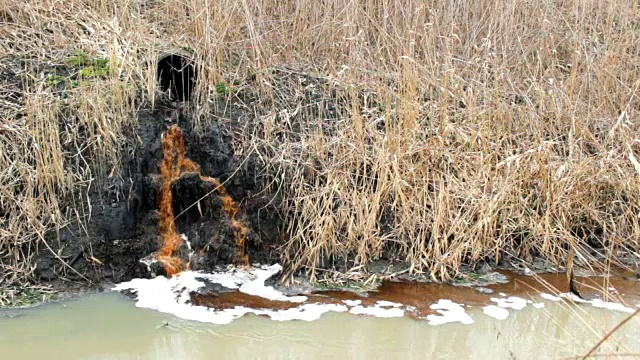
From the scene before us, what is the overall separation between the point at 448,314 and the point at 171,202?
2245mm

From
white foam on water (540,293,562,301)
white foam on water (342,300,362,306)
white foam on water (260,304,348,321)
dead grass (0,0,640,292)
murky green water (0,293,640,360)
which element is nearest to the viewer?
murky green water (0,293,640,360)

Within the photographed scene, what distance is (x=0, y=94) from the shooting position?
16.5ft

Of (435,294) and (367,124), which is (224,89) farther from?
(435,294)

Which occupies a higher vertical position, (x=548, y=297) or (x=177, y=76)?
(x=177, y=76)

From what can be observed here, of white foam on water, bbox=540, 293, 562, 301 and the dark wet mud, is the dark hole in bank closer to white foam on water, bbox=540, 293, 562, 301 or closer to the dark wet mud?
the dark wet mud

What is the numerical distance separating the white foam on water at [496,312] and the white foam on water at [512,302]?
0.05 metres

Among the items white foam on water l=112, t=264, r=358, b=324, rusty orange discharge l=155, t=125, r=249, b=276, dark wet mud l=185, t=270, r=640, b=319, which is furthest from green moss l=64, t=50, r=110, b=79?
dark wet mud l=185, t=270, r=640, b=319

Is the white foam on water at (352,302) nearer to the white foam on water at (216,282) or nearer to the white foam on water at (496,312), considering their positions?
the white foam on water at (216,282)

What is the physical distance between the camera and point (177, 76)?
5.77 m

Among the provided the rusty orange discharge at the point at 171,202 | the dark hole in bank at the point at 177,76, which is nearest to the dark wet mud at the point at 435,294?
the rusty orange discharge at the point at 171,202

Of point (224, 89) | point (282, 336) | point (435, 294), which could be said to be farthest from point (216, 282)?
point (224, 89)

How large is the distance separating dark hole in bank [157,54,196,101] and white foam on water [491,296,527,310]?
2.98 meters

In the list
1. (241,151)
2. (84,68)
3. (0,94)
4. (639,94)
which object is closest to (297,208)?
(241,151)

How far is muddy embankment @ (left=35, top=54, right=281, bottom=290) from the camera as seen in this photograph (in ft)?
15.2
